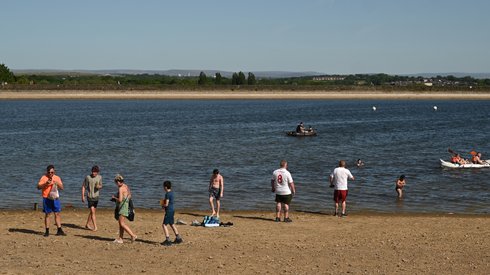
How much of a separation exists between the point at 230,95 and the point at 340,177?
14619 cm

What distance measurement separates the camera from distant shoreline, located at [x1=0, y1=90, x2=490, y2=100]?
506ft

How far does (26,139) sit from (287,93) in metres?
116

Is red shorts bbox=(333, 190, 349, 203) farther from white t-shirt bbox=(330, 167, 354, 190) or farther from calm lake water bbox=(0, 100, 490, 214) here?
calm lake water bbox=(0, 100, 490, 214)

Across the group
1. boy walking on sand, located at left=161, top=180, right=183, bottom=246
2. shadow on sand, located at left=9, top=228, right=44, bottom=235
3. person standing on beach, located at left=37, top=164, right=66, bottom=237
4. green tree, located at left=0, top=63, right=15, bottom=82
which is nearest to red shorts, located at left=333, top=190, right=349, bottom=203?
boy walking on sand, located at left=161, top=180, right=183, bottom=246

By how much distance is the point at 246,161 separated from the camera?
40000 mm

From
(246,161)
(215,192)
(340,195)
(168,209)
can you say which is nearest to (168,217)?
(168,209)

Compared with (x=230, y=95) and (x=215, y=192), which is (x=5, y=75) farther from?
(x=215, y=192)

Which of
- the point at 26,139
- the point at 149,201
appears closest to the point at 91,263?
the point at 149,201

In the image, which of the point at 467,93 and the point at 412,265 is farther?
the point at 467,93

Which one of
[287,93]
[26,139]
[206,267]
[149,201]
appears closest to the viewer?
[206,267]

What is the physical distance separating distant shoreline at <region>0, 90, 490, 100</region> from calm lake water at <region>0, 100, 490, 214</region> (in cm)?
7952

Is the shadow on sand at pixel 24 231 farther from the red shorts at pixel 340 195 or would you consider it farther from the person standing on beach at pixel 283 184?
the red shorts at pixel 340 195

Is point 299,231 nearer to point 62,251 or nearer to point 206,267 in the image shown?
point 206,267

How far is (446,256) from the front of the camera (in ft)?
51.2
